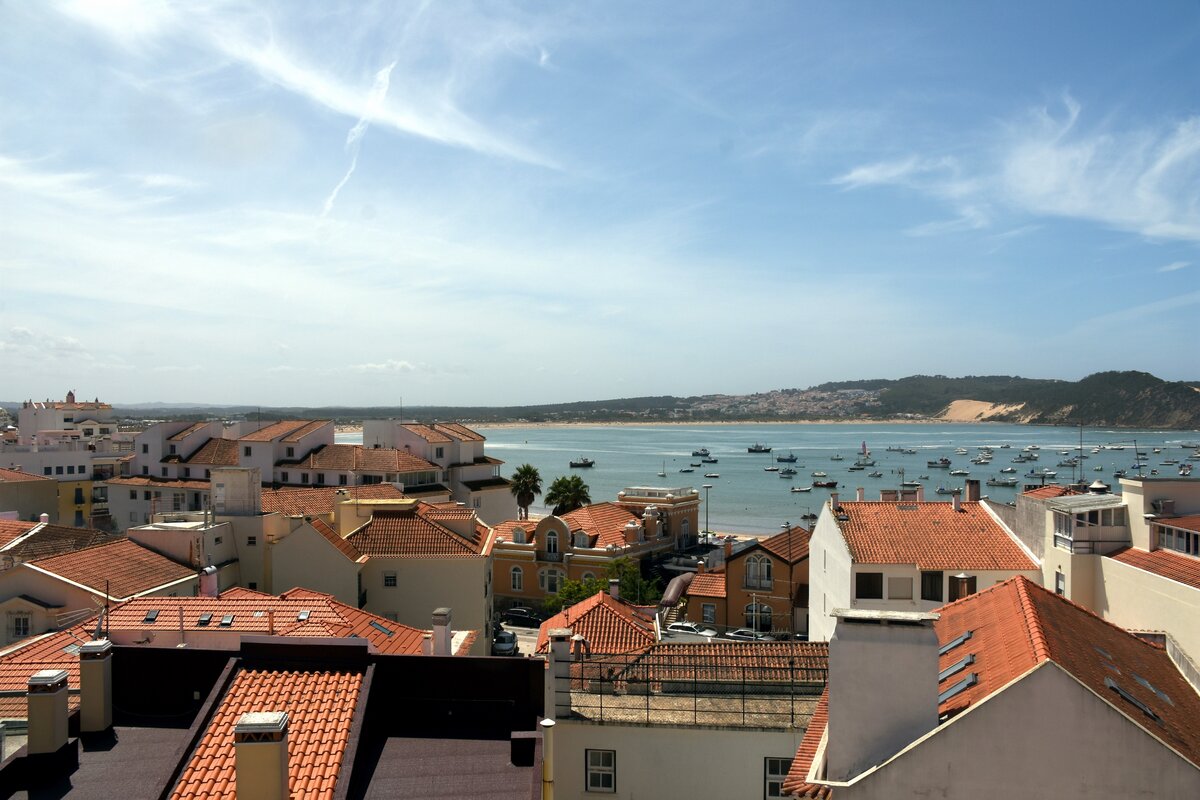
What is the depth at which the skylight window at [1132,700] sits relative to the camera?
10.3 meters

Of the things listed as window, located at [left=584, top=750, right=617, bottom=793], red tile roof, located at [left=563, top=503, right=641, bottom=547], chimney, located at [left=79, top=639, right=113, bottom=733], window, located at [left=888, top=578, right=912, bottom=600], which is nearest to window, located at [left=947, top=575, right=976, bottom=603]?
window, located at [left=888, top=578, right=912, bottom=600]

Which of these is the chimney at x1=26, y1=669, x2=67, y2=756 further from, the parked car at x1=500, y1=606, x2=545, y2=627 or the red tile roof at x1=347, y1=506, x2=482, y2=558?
the parked car at x1=500, y1=606, x2=545, y2=627

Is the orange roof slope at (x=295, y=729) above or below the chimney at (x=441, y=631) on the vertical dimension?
above

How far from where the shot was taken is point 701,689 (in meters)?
14.4

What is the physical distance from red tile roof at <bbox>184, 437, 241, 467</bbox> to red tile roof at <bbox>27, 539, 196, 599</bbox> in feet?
142

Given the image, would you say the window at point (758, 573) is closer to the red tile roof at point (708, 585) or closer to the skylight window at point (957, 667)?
the red tile roof at point (708, 585)

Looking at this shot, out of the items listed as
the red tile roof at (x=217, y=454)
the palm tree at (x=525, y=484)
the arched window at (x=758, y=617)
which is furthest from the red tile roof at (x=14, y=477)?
the arched window at (x=758, y=617)

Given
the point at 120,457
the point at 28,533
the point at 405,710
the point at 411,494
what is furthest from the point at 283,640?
the point at 120,457

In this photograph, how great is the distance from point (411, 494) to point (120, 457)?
3511cm

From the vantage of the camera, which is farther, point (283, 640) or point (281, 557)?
point (281, 557)

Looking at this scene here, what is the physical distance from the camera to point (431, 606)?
31.9 m

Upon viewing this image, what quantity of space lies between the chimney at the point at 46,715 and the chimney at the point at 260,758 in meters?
3.50

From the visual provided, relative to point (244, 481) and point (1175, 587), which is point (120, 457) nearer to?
point (244, 481)

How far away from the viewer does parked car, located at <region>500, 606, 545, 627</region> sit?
43.9m
